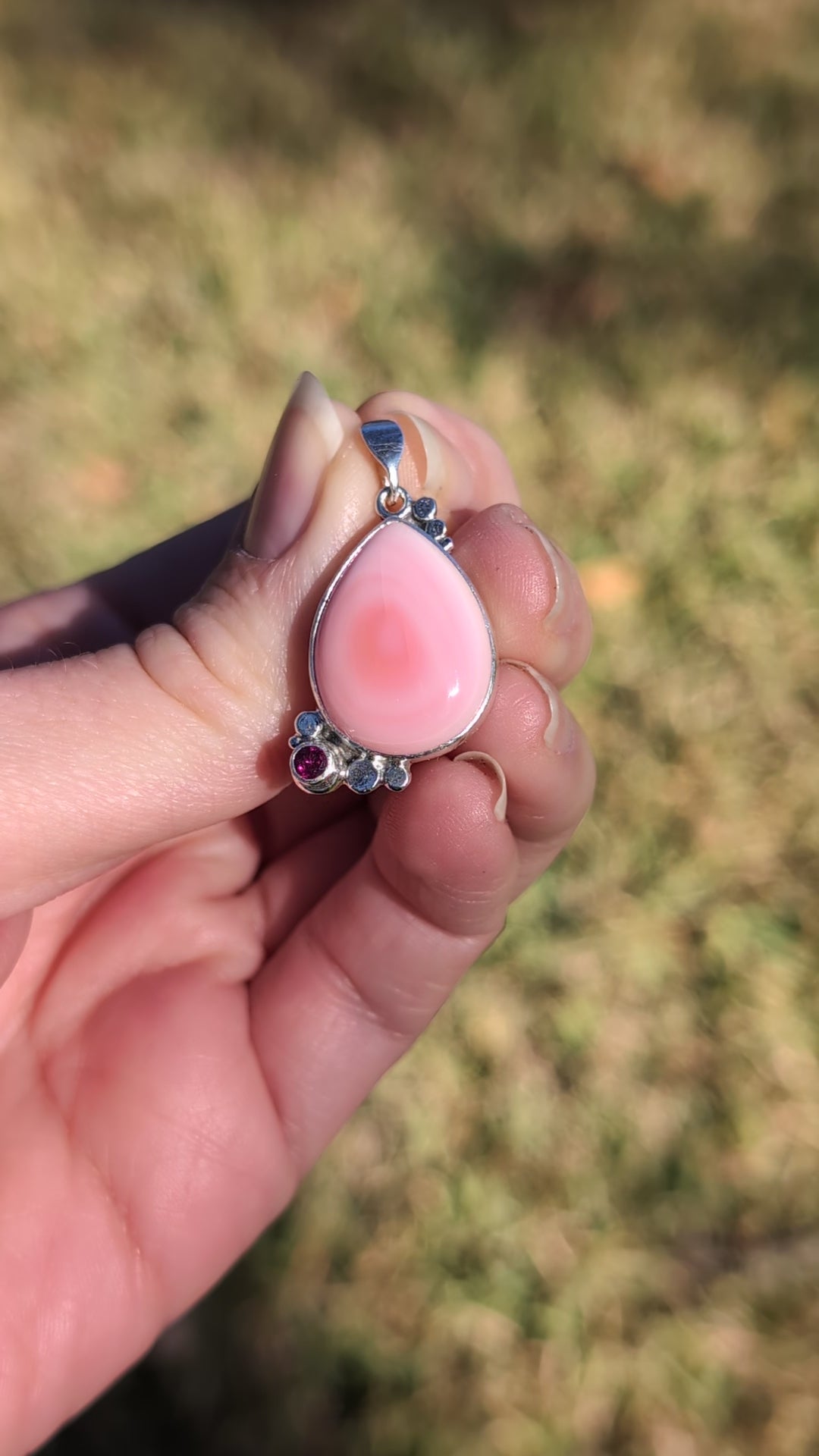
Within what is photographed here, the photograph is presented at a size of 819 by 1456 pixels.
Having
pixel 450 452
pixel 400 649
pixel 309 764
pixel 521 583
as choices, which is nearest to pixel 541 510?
pixel 450 452

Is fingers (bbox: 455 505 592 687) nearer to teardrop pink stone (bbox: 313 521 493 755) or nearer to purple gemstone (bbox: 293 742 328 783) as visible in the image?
teardrop pink stone (bbox: 313 521 493 755)

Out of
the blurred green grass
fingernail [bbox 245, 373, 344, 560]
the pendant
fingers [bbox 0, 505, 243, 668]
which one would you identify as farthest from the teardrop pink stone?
the blurred green grass

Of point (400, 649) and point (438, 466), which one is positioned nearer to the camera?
point (400, 649)

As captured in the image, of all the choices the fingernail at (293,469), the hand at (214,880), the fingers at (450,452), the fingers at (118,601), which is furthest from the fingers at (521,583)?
the fingers at (118,601)

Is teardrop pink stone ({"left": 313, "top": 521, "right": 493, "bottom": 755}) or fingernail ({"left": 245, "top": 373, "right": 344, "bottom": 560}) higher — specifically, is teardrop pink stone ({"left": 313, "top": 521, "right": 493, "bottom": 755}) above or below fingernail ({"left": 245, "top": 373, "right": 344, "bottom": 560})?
below

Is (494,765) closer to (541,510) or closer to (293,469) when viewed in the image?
(293,469)
